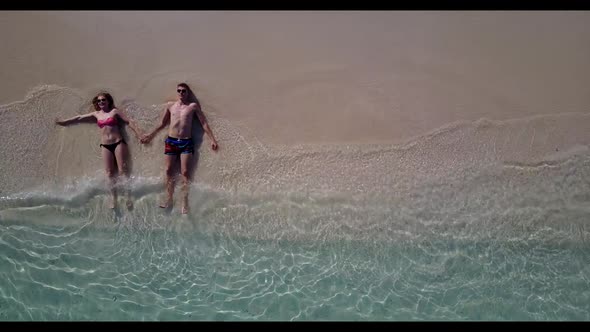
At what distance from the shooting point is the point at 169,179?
15.4 feet

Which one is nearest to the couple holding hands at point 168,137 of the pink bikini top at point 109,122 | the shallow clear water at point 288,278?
the pink bikini top at point 109,122

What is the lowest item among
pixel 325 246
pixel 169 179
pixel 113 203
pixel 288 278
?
pixel 288 278

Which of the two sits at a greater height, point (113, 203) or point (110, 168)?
point (110, 168)

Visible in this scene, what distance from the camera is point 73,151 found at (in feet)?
15.7

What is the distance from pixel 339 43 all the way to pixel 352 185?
1416 millimetres

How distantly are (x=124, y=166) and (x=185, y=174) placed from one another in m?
0.64

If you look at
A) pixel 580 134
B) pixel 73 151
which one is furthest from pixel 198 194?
pixel 580 134

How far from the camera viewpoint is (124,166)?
4.72 m

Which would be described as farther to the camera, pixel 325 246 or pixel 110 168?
pixel 110 168

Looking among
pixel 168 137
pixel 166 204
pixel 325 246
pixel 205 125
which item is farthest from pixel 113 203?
pixel 325 246

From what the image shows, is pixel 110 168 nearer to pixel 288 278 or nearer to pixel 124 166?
pixel 124 166

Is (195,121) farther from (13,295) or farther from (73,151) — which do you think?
(13,295)

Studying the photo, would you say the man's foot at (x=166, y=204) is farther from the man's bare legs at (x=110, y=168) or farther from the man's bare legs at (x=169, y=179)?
the man's bare legs at (x=110, y=168)

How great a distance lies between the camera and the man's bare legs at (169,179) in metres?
4.68
